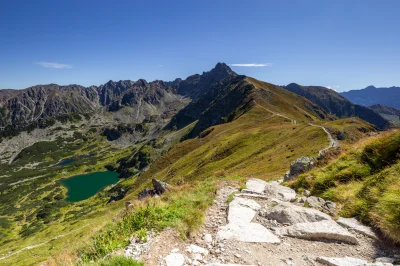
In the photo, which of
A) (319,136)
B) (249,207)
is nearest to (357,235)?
(249,207)

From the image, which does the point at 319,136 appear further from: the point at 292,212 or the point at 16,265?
the point at 16,265

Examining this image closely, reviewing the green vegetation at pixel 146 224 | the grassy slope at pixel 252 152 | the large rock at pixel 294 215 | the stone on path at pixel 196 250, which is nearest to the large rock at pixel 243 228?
the stone on path at pixel 196 250

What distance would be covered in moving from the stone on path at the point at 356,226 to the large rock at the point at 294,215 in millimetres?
607

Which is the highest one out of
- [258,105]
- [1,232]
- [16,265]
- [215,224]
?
[258,105]

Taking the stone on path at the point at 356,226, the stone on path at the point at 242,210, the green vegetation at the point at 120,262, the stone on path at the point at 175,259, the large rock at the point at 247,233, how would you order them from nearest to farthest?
1. the green vegetation at the point at 120,262
2. the stone on path at the point at 175,259
3. the stone on path at the point at 356,226
4. the large rock at the point at 247,233
5. the stone on path at the point at 242,210

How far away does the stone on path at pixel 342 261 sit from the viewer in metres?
6.86

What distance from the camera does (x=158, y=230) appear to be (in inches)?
355

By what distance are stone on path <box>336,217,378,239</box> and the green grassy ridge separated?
0.97 ft

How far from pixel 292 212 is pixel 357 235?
8.25ft

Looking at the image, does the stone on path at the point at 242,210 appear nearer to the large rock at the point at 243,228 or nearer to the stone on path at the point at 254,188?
the large rock at the point at 243,228

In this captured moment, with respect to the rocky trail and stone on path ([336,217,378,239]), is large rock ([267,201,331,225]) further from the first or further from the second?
stone on path ([336,217,378,239])

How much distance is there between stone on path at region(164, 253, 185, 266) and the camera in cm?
Result: 699

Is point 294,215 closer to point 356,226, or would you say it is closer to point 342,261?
point 356,226

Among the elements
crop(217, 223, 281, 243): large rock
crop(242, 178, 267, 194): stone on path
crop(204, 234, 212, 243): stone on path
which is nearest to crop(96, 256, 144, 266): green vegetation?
crop(204, 234, 212, 243): stone on path
